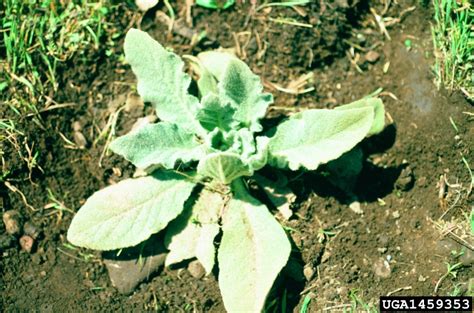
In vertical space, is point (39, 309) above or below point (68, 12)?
below

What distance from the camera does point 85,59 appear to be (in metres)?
3.39

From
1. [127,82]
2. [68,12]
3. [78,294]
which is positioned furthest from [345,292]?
[68,12]

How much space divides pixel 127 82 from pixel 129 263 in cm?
95

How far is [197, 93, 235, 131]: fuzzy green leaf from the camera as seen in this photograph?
2938mm

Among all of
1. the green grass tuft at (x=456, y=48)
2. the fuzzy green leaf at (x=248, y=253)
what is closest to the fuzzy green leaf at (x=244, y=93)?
the fuzzy green leaf at (x=248, y=253)

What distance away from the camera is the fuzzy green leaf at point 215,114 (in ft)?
9.64

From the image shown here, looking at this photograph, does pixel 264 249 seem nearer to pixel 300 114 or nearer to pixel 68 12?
pixel 300 114

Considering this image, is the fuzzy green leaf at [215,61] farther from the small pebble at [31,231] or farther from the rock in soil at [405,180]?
the small pebble at [31,231]

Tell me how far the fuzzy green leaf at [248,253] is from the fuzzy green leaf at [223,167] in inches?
7.6

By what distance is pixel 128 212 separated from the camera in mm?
3111

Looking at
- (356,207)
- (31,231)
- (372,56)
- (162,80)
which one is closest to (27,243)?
(31,231)

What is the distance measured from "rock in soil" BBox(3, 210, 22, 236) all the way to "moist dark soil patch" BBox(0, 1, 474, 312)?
37 mm

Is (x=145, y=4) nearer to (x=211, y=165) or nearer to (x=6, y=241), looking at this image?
(x=211, y=165)

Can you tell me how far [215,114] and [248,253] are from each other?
67 cm
